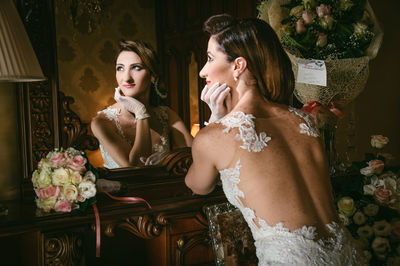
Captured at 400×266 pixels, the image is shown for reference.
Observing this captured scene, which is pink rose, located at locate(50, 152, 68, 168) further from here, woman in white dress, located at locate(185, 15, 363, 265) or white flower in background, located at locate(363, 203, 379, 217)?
white flower in background, located at locate(363, 203, 379, 217)

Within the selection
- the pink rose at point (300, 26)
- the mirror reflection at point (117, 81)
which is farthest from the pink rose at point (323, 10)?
the mirror reflection at point (117, 81)

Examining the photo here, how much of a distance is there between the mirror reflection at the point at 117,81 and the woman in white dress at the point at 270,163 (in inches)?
18.2

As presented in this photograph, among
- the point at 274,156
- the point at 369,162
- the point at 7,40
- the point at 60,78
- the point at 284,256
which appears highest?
the point at 7,40

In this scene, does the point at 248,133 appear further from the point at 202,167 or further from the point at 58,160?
the point at 58,160

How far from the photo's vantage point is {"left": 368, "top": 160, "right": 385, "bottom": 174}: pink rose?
247 centimetres

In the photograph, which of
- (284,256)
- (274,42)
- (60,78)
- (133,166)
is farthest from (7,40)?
(284,256)

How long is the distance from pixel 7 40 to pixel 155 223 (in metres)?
0.95

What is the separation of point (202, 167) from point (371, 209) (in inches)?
48.0

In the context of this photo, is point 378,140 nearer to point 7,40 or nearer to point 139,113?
point 139,113

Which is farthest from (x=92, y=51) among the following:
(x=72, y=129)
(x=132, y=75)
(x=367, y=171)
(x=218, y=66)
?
(x=367, y=171)

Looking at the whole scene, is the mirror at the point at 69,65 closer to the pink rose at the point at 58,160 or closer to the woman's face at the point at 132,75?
the woman's face at the point at 132,75

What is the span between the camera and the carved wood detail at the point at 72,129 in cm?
197

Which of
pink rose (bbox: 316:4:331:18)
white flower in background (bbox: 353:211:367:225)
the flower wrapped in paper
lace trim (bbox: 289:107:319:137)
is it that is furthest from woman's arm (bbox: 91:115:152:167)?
white flower in background (bbox: 353:211:367:225)

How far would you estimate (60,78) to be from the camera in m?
1.96
